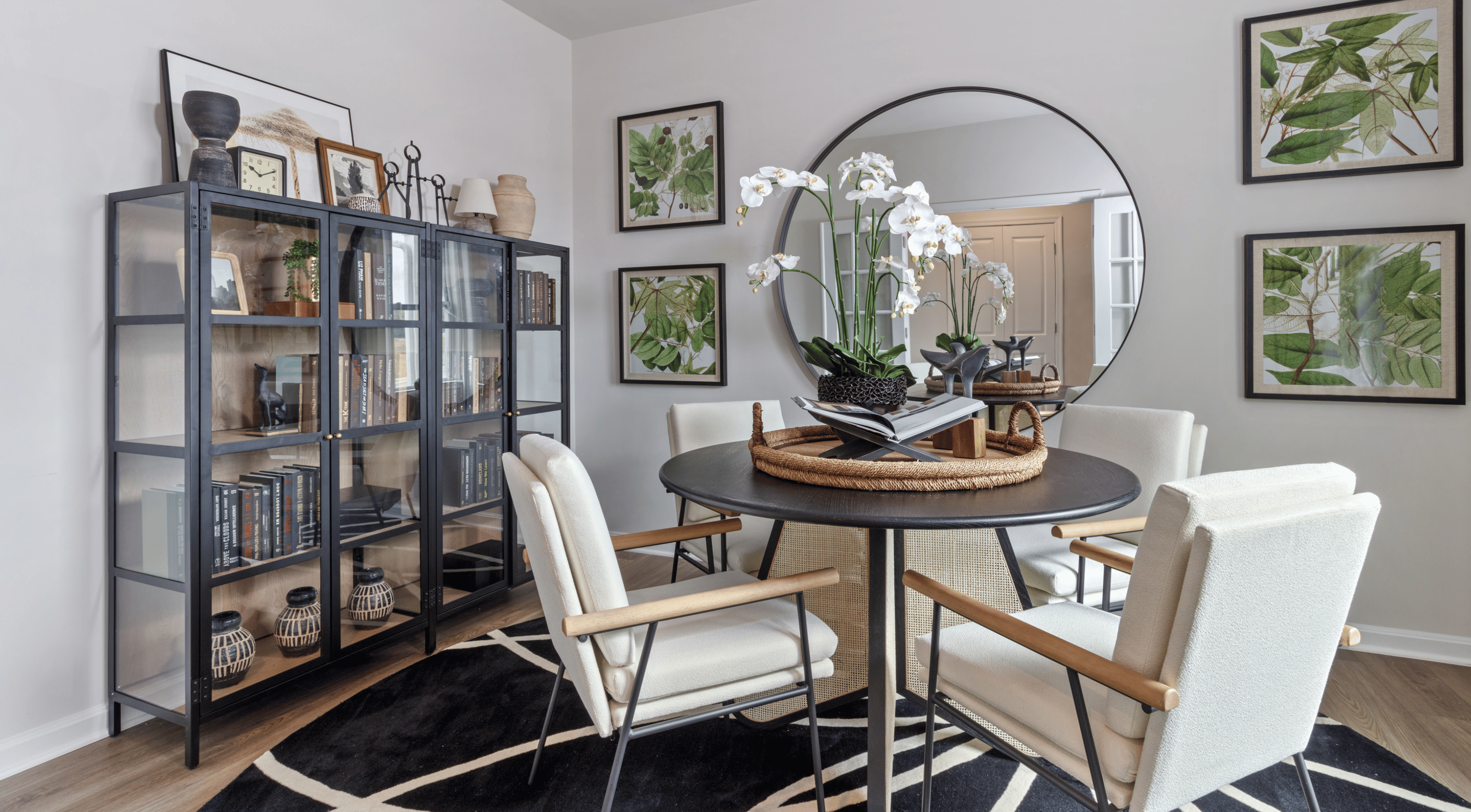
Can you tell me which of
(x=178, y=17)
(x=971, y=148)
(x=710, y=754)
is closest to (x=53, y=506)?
(x=178, y=17)

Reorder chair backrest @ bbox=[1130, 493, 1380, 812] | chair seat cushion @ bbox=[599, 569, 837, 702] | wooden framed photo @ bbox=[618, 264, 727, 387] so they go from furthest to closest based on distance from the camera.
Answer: wooden framed photo @ bbox=[618, 264, 727, 387], chair seat cushion @ bbox=[599, 569, 837, 702], chair backrest @ bbox=[1130, 493, 1380, 812]

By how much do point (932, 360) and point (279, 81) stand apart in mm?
2460

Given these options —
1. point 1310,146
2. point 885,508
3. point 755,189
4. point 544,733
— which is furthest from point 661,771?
point 1310,146

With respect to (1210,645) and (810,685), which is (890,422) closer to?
(810,685)

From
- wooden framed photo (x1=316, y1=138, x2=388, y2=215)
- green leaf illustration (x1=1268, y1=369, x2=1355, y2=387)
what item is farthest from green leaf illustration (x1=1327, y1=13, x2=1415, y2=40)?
wooden framed photo (x1=316, y1=138, x2=388, y2=215)

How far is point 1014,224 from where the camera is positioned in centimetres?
316

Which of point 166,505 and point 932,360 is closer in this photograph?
point 166,505

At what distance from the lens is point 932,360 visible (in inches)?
103

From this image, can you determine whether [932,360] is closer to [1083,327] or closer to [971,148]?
[1083,327]

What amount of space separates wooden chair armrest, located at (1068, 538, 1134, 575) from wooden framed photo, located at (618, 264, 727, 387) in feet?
7.07

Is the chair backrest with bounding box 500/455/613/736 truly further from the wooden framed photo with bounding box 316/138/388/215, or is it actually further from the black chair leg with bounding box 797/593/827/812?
the wooden framed photo with bounding box 316/138/388/215

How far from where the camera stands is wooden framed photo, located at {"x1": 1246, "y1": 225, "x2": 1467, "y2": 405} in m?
2.61

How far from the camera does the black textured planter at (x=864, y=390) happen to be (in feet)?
6.34

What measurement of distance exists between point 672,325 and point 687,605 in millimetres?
2559
